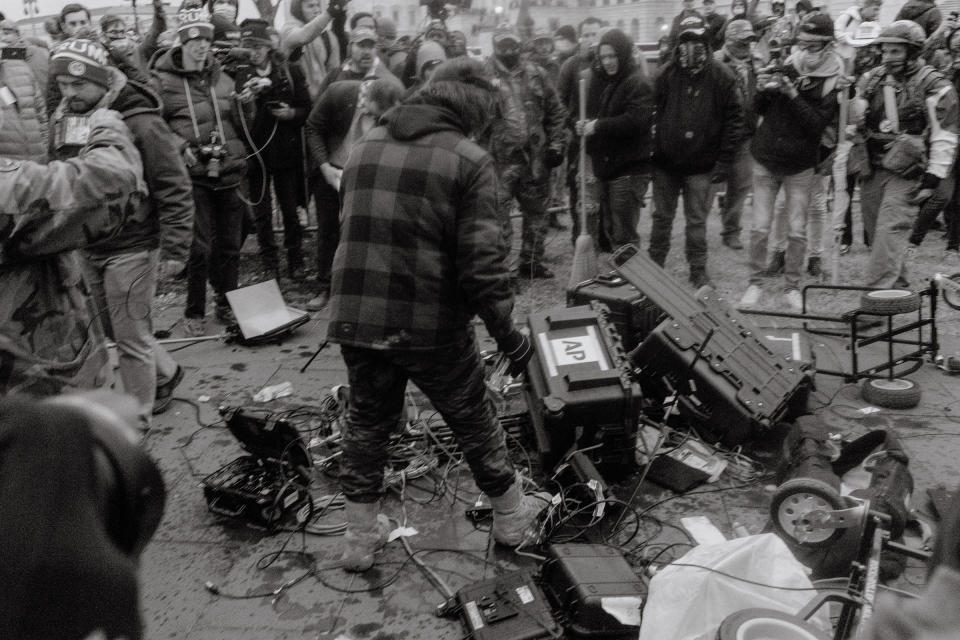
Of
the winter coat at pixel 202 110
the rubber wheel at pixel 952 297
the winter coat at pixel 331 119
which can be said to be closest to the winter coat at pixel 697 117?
the rubber wheel at pixel 952 297

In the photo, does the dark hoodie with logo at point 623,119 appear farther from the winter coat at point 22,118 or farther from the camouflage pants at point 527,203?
the winter coat at point 22,118

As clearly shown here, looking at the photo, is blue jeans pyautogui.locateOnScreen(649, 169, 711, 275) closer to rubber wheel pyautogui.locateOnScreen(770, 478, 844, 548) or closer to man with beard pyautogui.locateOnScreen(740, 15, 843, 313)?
man with beard pyautogui.locateOnScreen(740, 15, 843, 313)

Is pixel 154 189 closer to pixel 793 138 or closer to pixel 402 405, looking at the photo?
pixel 402 405

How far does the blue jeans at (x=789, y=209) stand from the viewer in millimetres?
6461

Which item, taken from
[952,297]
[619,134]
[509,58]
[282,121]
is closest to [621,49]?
[619,134]

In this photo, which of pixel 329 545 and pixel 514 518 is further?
pixel 329 545

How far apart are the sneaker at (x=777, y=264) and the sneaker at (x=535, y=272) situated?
199 centimetres

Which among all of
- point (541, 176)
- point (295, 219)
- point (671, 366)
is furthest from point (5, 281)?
point (541, 176)

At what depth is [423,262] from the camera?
2.92 m

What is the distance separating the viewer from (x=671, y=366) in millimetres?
4137

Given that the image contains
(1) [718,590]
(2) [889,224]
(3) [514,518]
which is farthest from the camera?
(2) [889,224]

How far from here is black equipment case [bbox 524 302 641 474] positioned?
3.63 meters

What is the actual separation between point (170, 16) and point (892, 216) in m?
6.92

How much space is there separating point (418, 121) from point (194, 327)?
394 cm
